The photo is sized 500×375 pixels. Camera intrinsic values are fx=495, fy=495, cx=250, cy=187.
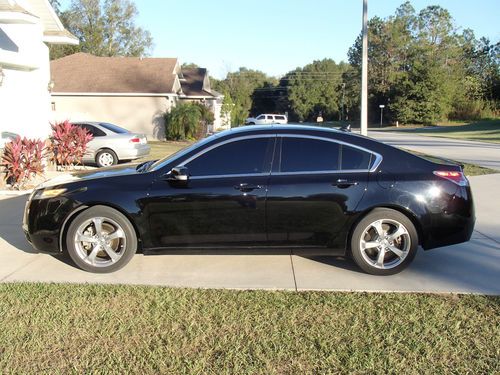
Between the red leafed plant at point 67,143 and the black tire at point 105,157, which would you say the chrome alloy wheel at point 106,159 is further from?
the red leafed plant at point 67,143

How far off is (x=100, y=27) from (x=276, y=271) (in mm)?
57286

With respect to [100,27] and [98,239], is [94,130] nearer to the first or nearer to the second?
[98,239]

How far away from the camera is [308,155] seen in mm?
5320

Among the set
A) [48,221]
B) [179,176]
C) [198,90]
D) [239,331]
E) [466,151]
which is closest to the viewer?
[239,331]

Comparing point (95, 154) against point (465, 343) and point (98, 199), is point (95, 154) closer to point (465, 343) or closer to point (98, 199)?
point (98, 199)

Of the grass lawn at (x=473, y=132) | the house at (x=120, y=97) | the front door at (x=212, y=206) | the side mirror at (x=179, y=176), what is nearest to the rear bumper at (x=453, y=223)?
the front door at (x=212, y=206)

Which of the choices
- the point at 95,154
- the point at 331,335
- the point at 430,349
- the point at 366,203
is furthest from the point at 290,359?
the point at 95,154

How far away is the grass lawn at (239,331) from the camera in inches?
134

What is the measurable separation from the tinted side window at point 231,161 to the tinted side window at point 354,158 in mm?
817

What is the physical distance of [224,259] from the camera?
581 cm

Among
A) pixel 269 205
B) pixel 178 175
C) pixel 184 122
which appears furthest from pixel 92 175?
pixel 184 122

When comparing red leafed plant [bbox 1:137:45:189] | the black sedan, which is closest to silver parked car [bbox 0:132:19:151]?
red leafed plant [bbox 1:137:45:189]

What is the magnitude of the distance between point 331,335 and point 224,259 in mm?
2218

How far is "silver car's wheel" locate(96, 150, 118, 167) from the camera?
15641mm
